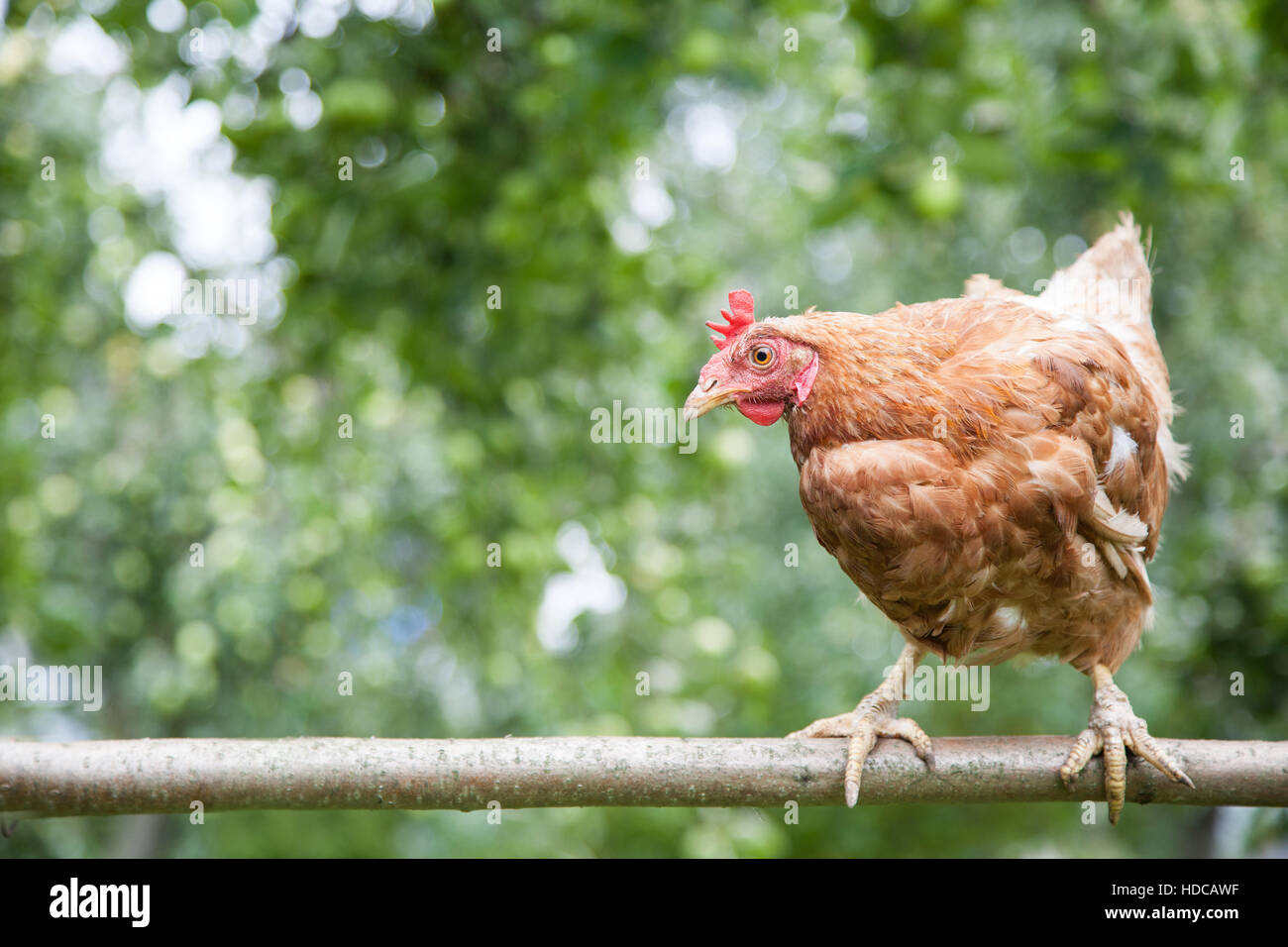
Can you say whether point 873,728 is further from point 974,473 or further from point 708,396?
point 708,396

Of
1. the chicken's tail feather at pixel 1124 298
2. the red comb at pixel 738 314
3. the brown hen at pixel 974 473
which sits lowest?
the brown hen at pixel 974 473

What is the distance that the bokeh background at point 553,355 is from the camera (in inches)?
106

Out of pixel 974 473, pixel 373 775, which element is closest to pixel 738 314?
pixel 974 473

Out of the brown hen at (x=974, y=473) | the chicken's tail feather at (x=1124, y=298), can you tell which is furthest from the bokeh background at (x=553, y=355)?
the brown hen at (x=974, y=473)

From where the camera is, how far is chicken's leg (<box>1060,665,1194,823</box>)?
168 cm

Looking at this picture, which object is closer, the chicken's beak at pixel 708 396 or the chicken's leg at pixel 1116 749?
the chicken's beak at pixel 708 396

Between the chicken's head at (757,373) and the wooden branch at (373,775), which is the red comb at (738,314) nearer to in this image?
the chicken's head at (757,373)

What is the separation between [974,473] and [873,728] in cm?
50

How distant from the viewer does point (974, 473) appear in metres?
1.46

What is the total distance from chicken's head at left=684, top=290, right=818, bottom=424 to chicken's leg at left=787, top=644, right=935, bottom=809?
0.57 meters

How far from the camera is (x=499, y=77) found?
9.62 ft

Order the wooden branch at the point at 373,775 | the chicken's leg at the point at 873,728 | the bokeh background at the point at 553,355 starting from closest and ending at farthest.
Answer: the wooden branch at the point at 373,775 < the chicken's leg at the point at 873,728 < the bokeh background at the point at 553,355

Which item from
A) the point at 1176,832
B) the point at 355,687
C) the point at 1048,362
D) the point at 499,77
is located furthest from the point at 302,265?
the point at 1176,832

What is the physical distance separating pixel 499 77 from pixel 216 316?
1.63 meters
